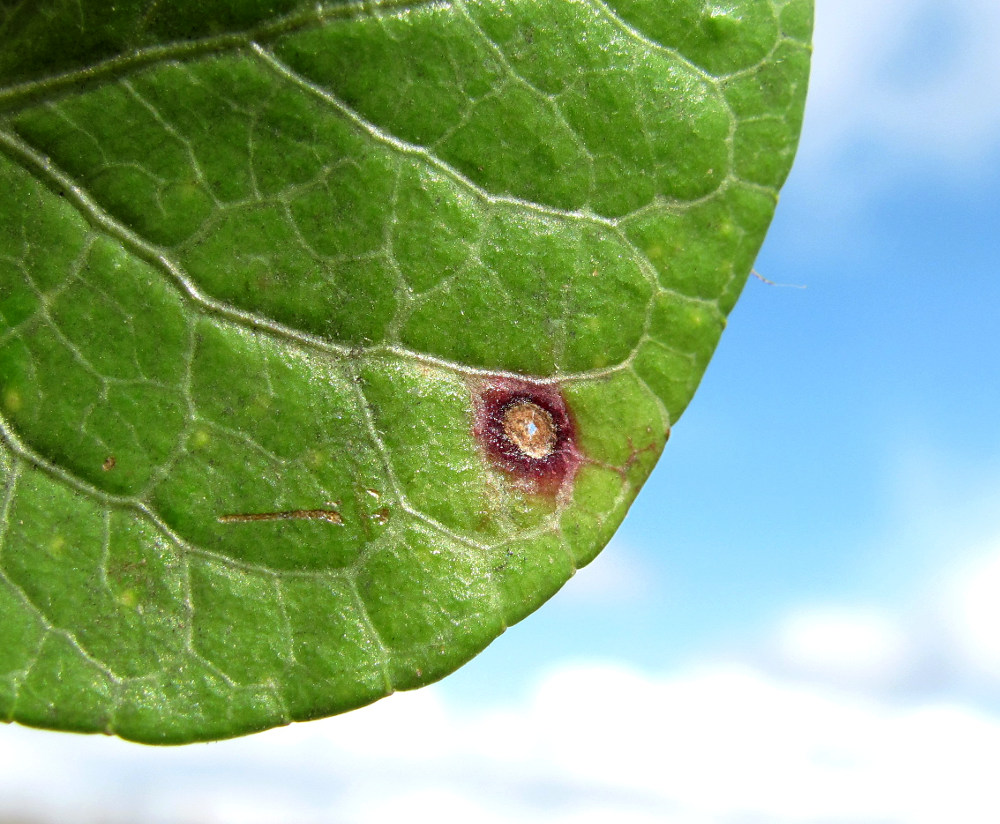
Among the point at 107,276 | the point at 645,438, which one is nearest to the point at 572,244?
the point at 645,438

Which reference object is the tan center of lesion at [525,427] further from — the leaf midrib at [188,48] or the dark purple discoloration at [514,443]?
the leaf midrib at [188,48]

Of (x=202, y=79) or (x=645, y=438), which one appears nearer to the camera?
(x=202, y=79)

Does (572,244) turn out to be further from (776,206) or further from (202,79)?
(202,79)


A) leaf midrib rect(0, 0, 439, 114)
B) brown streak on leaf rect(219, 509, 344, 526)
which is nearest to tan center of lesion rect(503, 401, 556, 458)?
brown streak on leaf rect(219, 509, 344, 526)

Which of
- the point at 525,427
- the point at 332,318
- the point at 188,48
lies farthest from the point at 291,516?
the point at 188,48

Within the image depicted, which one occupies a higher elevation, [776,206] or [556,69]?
[556,69]

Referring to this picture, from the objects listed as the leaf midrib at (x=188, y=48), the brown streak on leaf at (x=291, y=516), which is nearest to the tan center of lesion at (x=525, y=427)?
Result: the brown streak on leaf at (x=291, y=516)

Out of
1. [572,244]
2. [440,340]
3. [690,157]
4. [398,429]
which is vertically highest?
[690,157]
